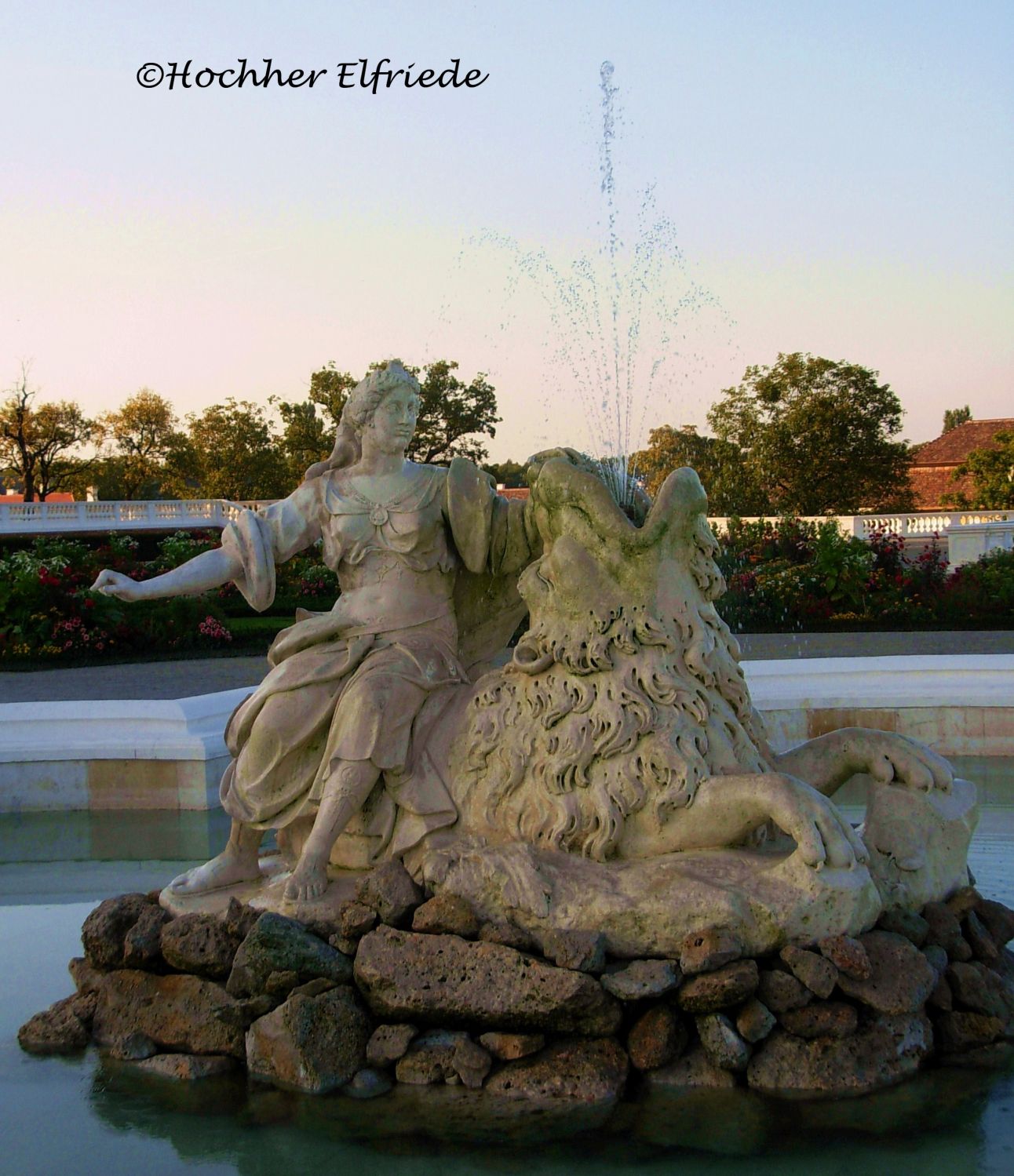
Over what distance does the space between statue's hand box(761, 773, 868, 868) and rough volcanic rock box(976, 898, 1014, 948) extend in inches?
28.0

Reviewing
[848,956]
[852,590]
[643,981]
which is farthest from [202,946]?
[852,590]

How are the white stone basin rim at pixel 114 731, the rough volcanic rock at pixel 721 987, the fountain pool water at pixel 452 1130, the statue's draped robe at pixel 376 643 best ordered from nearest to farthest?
the fountain pool water at pixel 452 1130
the rough volcanic rock at pixel 721 987
the statue's draped robe at pixel 376 643
the white stone basin rim at pixel 114 731

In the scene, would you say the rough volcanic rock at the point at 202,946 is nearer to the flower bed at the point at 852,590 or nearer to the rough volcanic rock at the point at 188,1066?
the rough volcanic rock at the point at 188,1066

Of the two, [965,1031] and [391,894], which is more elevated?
[391,894]

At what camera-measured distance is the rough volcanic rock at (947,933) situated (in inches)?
153

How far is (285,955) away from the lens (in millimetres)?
3752

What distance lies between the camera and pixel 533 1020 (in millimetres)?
3537

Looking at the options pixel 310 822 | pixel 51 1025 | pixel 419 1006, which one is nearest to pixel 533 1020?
pixel 419 1006

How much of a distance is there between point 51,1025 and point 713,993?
6.58 feet

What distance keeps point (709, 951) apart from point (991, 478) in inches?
1421

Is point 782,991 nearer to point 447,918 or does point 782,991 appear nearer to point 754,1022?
point 754,1022

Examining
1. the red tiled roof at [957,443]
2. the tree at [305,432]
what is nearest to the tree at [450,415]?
the tree at [305,432]

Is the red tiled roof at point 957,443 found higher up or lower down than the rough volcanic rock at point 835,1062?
higher up

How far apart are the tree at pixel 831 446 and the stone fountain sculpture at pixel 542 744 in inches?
1317
